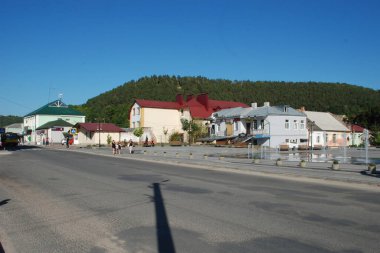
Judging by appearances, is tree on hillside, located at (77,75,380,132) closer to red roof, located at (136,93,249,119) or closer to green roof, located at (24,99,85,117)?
green roof, located at (24,99,85,117)

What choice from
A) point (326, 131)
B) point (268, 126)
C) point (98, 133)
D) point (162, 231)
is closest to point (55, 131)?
point (98, 133)

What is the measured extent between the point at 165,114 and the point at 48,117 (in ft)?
129

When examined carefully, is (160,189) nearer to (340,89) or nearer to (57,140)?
(57,140)

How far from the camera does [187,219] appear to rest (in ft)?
28.2

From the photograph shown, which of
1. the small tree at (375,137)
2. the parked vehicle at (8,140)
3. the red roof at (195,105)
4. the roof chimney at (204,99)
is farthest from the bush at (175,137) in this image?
the small tree at (375,137)

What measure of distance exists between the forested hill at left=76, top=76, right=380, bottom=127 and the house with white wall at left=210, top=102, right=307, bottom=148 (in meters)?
44.3

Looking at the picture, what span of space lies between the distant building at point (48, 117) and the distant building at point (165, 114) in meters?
31.9

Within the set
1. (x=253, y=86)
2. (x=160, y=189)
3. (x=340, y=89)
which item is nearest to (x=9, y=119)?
(x=253, y=86)

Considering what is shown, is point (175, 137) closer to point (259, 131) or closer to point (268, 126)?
point (259, 131)

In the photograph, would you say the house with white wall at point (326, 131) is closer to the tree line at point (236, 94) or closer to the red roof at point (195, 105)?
the red roof at point (195, 105)

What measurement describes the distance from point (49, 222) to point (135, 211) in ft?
6.57

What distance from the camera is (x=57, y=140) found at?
284 feet

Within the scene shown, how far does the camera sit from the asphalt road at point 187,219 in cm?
671

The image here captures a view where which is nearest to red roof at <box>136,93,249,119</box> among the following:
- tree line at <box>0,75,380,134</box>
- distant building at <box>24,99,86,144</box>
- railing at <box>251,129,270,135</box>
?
railing at <box>251,129,270,135</box>
